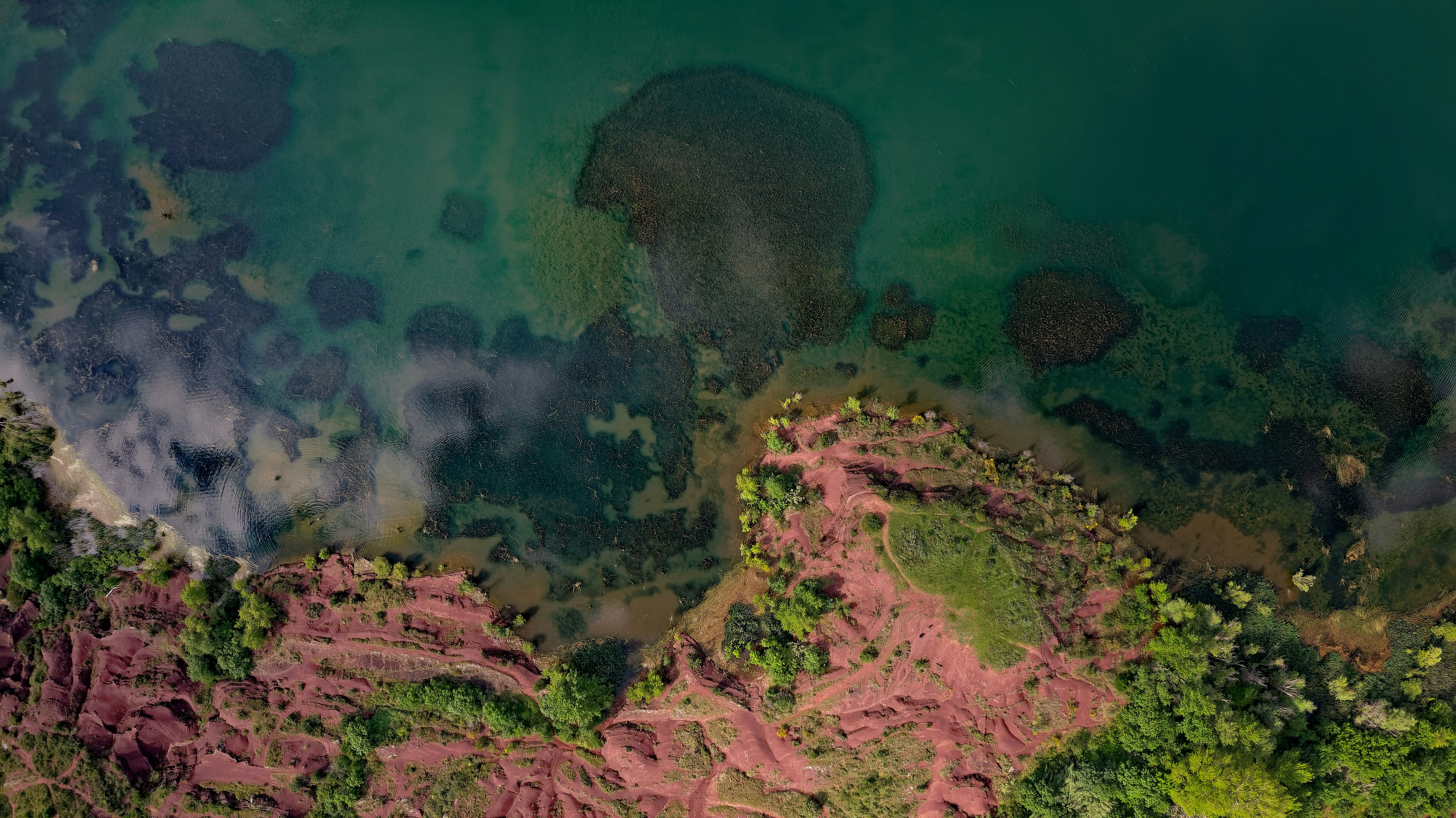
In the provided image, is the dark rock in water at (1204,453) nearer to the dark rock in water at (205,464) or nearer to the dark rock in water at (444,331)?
the dark rock in water at (444,331)

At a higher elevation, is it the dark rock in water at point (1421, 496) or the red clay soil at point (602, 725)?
the dark rock in water at point (1421, 496)

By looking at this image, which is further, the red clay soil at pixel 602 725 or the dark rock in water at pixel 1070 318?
the dark rock in water at pixel 1070 318

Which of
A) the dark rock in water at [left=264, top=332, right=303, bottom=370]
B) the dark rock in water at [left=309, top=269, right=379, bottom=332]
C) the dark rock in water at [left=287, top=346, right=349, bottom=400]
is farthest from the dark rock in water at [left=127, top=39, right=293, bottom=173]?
the dark rock in water at [left=287, top=346, right=349, bottom=400]

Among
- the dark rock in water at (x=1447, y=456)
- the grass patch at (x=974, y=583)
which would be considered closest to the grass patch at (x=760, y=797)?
the grass patch at (x=974, y=583)

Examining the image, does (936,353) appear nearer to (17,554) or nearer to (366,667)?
(366,667)

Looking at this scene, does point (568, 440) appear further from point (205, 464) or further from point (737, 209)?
point (205, 464)
